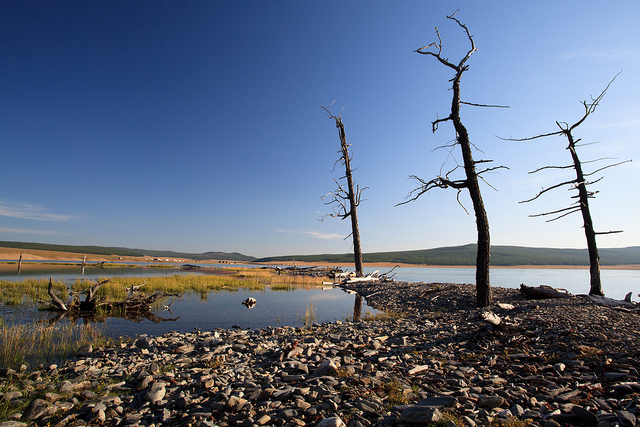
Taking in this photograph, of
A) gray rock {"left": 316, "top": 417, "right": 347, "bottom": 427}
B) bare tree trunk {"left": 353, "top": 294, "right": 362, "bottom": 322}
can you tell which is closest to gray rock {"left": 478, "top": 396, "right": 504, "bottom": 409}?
gray rock {"left": 316, "top": 417, "right": 347, "bottom": 427}

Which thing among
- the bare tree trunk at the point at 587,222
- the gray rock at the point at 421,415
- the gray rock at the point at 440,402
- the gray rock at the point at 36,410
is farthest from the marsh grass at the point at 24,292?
the bare tree trunk at the point at 587,222

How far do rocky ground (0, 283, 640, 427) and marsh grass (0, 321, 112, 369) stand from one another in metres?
1.00

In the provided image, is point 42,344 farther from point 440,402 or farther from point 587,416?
point 587,416

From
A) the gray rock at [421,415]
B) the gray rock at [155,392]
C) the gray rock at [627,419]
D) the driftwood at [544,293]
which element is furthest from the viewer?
the driftwood at [544,293]

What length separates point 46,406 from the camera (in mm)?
4344

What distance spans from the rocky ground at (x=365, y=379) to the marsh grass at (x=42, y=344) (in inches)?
39.2

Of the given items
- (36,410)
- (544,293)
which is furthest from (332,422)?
(544,293)

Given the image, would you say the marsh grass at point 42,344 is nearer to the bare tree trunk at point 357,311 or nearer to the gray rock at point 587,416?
the bare tree trunk at point 357,311

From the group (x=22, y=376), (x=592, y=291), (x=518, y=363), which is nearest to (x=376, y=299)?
(x=592, y=291)

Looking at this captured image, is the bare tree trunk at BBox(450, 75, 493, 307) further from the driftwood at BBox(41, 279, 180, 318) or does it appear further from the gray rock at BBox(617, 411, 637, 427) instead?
the driftwood at BBox(41, 279, 180, 318)

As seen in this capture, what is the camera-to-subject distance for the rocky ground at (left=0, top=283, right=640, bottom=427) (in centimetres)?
385

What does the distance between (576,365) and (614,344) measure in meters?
1.57

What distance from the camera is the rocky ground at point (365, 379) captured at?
3846 mm

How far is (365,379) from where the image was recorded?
4938mm
